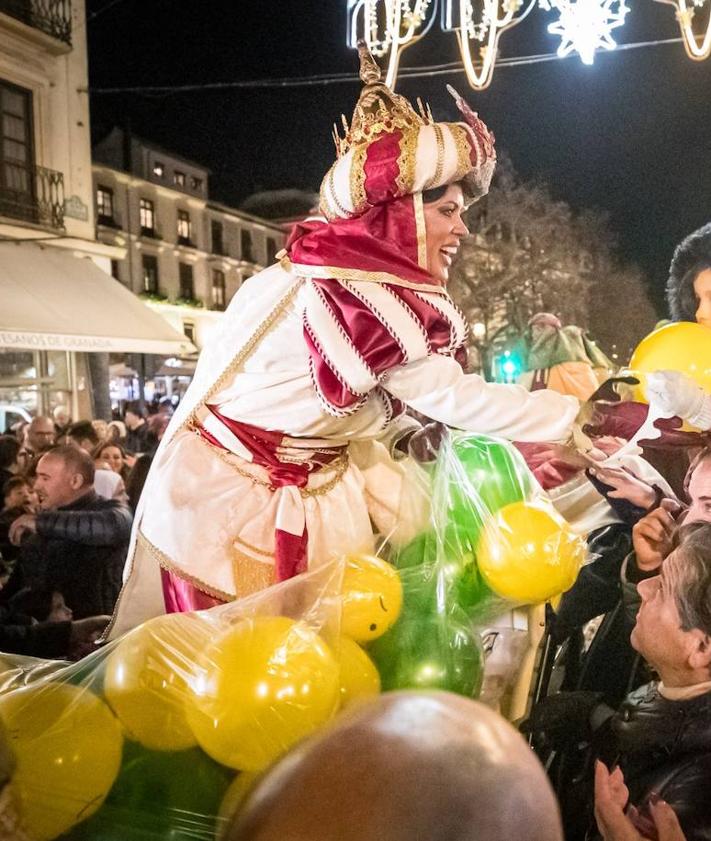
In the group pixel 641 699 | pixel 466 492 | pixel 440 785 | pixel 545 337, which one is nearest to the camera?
pixel 440 785

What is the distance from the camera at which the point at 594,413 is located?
1711 millimetres

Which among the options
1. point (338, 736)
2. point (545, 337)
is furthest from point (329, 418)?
point (545, 337)

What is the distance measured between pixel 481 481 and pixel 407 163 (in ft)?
2.57

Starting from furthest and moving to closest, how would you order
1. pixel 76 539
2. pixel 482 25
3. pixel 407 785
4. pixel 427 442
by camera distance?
pixel 482 25 < pixel 76 539 < pixel 427 442 < pixel 407 785

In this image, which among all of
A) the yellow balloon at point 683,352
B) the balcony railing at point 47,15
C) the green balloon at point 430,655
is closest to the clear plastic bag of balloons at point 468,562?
the green balloon at point 430,655

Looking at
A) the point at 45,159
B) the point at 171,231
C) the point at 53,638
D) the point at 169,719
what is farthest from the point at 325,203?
the point at 171,231

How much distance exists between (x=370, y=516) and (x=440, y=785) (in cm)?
139

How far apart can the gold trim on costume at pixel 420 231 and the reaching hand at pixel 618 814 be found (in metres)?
1.11

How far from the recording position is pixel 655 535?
1.66 m

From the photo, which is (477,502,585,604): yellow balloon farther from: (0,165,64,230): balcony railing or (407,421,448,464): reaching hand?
(0,165,64,230): balcony railing

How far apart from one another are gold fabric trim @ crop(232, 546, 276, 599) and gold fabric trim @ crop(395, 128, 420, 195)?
0.95 meters

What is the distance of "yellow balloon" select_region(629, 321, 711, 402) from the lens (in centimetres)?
185

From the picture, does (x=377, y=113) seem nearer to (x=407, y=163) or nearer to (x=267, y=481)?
(x=407, y=163)

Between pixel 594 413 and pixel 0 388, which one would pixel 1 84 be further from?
pixel 594 413
